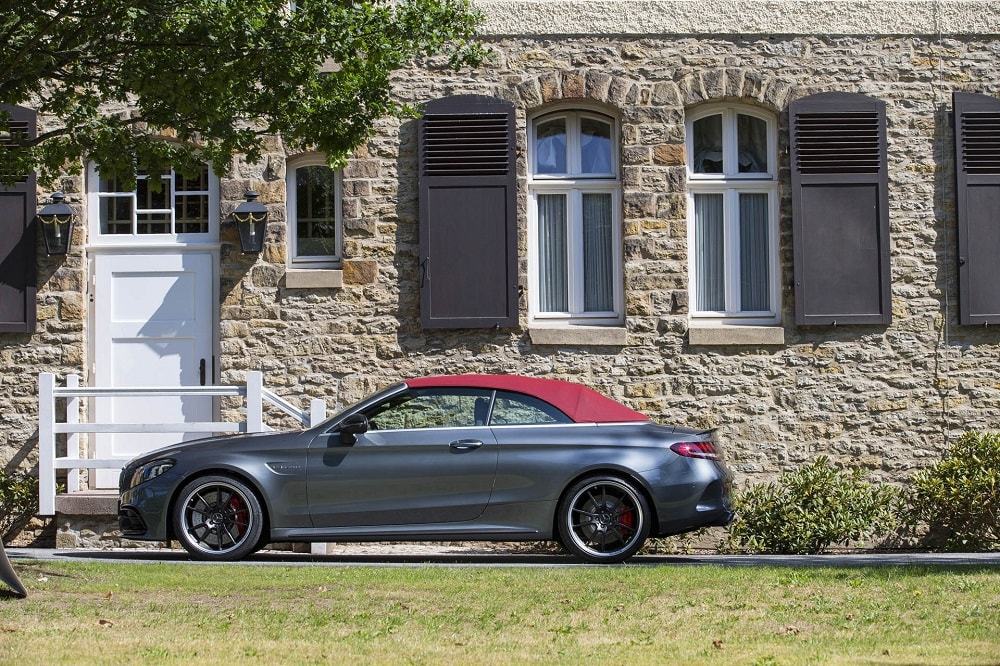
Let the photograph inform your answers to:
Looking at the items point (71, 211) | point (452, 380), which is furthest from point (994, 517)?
point (71, 211)

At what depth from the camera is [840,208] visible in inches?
520

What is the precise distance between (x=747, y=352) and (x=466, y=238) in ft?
9.72

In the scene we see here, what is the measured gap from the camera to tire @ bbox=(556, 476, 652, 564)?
9922 millimetres

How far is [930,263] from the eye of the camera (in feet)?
43.5

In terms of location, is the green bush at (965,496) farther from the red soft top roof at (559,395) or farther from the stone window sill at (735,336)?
the red soft top roof at (559,395)

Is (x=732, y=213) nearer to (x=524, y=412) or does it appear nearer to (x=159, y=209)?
(x=524, y=412)

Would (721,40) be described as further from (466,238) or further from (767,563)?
(767,563)

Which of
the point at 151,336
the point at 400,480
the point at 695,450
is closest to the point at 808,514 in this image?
the point at 695,450

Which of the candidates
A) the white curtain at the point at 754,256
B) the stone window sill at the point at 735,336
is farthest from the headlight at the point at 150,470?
the white curtain at the point at 754,256

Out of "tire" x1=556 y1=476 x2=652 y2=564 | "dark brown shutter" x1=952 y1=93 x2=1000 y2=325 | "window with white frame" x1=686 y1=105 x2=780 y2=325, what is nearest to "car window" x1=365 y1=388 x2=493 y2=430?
"tire" x1=556 y1=476 x2=652 y2=564

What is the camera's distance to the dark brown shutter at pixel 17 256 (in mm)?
13094

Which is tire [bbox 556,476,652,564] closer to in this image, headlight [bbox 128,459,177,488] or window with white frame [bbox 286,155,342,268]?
headlight [bbox 128,459,177,488]

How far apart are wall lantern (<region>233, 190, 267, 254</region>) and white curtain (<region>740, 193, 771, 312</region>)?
476 cm

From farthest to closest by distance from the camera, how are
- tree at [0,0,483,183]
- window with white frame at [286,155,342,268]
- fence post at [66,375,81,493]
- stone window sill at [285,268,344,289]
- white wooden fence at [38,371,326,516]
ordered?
window with white frame at [286,155,342,268] → stone window sill at [285,268,344,289] → fence post at [66,375,81,493] → white wooden fence at [38,371,326,516] → tree at [0,0,483,183]
